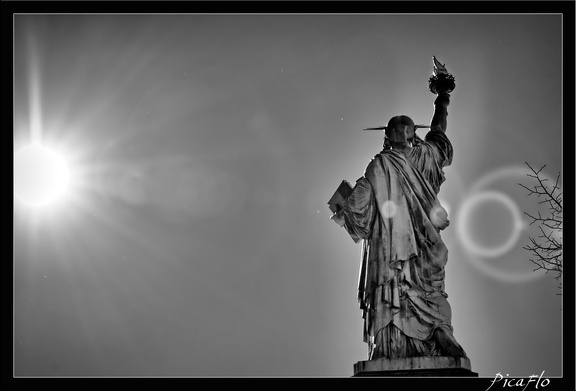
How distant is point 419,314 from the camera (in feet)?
56.1

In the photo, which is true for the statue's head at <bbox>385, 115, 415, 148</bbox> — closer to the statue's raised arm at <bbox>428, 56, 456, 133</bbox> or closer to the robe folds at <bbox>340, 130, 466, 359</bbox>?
the robe folds at <bbox>340, 130, 466, 359</bbox>

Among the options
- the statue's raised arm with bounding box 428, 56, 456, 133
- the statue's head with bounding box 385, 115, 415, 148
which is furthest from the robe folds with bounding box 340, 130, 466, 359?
the statue's raised arm with bounding box 428, 56, 456, 133

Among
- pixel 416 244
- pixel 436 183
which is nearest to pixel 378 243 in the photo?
pixel 416 244

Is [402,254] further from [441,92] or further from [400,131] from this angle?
[441,92]

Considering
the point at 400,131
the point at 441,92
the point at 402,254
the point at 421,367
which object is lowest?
the point at 421,367

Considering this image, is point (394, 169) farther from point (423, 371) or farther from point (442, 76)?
point (423, 371)

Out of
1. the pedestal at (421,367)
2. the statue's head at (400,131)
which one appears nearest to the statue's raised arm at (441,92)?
the statue's head at (400,131)

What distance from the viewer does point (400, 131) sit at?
725 inches

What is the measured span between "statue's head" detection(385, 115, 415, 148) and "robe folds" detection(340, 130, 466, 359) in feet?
0.69

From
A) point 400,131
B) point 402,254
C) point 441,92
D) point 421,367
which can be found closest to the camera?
point 421,367

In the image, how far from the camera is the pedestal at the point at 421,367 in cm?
1636

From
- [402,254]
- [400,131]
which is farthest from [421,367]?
[400,131]

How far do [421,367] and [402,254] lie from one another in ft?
6.36
